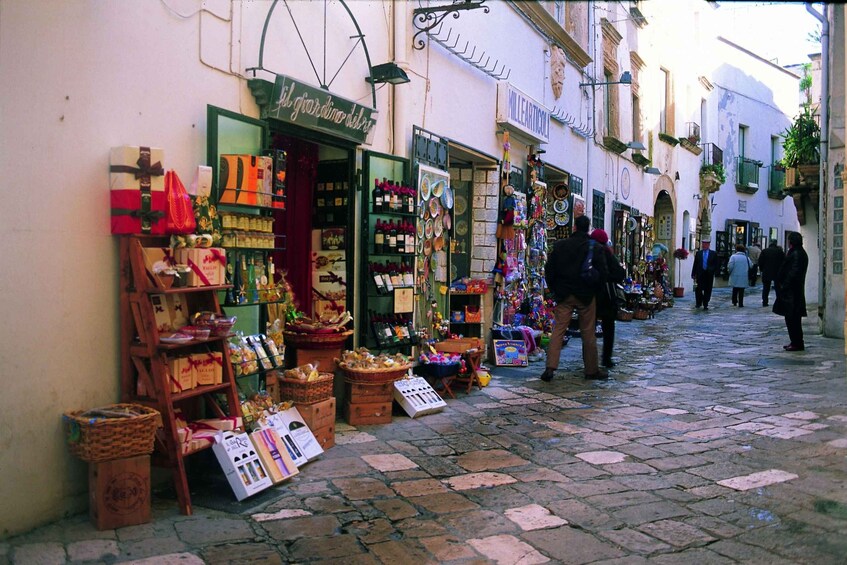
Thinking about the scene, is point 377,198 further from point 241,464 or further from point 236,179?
point 241,464

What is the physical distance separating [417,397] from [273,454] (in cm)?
209

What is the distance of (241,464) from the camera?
13.6 ft

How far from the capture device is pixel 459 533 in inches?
147

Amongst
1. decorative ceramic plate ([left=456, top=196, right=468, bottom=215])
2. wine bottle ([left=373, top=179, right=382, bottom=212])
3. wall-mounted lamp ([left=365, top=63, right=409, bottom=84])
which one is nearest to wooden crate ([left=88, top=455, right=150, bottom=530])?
wine bottle ([left=373, top=179, right=382, bottom=212])

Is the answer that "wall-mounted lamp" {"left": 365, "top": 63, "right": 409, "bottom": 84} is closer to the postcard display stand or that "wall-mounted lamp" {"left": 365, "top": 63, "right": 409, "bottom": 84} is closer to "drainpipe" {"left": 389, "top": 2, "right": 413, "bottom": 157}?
"drainpipe" {"left": 389, "top": 2, "right": 413, "bottom": 157}

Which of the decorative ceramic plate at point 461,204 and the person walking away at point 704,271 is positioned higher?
the decorative ceramic plate at point 461,204

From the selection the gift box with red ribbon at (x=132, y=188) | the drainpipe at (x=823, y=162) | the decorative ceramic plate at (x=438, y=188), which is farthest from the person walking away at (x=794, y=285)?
the gift box with red ribbon at (x=132, y=188)

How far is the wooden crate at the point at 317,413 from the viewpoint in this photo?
5074 millimetres

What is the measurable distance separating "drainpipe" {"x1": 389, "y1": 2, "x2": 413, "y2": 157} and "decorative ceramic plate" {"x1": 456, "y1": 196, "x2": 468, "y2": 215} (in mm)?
2334

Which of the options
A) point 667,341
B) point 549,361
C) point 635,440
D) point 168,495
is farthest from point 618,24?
point 168,495

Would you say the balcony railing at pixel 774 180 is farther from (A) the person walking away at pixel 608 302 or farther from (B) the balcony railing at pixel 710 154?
(A) the person walking away at pixel 608 302

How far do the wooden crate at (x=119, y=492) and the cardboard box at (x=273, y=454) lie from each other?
0.73 metres

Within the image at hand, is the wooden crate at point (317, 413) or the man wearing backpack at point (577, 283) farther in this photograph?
the man wearing backpack at point (577, 283)

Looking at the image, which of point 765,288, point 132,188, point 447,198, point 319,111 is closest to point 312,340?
point 319,111
